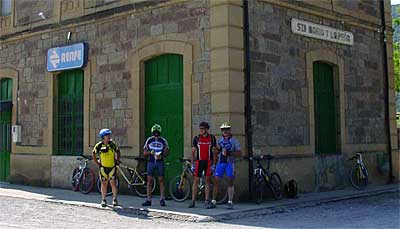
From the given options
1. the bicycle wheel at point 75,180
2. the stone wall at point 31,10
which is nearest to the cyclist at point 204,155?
the bicycle wheel at point 75,180

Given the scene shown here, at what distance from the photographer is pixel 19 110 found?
17.2m

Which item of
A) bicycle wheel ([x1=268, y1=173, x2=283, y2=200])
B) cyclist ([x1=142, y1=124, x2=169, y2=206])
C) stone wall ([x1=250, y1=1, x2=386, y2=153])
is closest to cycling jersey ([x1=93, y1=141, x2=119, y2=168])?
cyclist ([x1=142, y1=124, x2=169, y2=206])

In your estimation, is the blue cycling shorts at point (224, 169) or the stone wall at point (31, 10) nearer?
the blue cycling shorts at point (224, 169)

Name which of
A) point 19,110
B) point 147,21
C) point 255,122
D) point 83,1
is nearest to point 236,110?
point 255,122

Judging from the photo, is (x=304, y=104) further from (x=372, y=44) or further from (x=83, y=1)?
(x=83, y=1)

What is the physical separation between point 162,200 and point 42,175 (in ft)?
20.1

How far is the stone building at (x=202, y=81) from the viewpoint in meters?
12.3

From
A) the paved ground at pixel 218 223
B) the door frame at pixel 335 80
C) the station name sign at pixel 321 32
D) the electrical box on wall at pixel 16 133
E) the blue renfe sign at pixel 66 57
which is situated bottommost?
the paved ground at pixel 218 223

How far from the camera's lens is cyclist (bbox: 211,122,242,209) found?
429 inches

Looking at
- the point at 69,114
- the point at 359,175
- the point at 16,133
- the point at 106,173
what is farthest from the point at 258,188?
the point at 16,133

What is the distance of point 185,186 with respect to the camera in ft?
40.0

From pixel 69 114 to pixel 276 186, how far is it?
263 inches

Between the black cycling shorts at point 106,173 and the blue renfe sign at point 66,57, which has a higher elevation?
the blue renfe sign at point 66,57

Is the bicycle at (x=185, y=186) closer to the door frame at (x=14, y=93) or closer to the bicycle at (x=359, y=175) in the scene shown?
the bicycle at (x=359, y=175)
